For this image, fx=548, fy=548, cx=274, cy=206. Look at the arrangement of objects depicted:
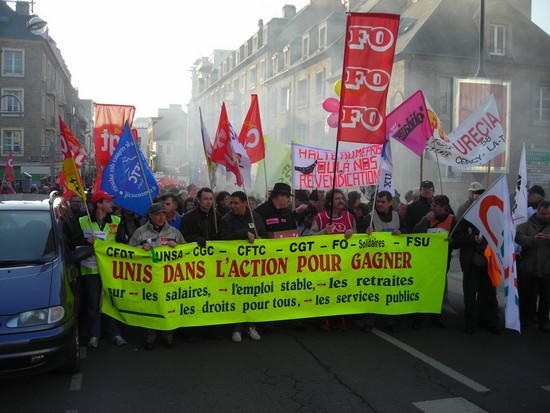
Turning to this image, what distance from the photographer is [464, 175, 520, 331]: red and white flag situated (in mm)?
5465

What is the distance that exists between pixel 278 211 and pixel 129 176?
194 centimetres

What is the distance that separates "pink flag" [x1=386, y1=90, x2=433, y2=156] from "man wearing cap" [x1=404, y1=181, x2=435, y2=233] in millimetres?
696

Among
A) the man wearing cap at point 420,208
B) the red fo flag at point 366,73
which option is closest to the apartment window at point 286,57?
the man wearing cap at point 420,208

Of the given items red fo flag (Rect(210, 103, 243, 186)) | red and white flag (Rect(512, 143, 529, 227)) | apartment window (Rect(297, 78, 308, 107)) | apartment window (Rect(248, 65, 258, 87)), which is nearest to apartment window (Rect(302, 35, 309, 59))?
apartment window (Rect(297, 78, 308, 107))

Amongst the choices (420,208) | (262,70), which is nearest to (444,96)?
(420,208)

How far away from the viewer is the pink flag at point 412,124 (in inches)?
320

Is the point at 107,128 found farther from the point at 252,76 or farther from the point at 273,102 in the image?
the point at 252,76

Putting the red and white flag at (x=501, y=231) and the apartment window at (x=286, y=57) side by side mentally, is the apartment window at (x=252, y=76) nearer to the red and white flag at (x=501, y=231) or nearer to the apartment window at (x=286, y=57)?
the apartment window at (x=286, y=57)

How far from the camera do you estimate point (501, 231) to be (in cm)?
571

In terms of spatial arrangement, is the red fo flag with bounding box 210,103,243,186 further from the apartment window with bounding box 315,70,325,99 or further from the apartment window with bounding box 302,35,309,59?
the apartment window with bounding box 302,35,309,59

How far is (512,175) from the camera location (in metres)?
23.6

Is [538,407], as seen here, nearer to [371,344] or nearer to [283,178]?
[371,344]

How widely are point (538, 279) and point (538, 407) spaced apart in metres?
2.71

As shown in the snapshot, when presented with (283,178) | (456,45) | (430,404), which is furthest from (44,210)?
(456,45)
